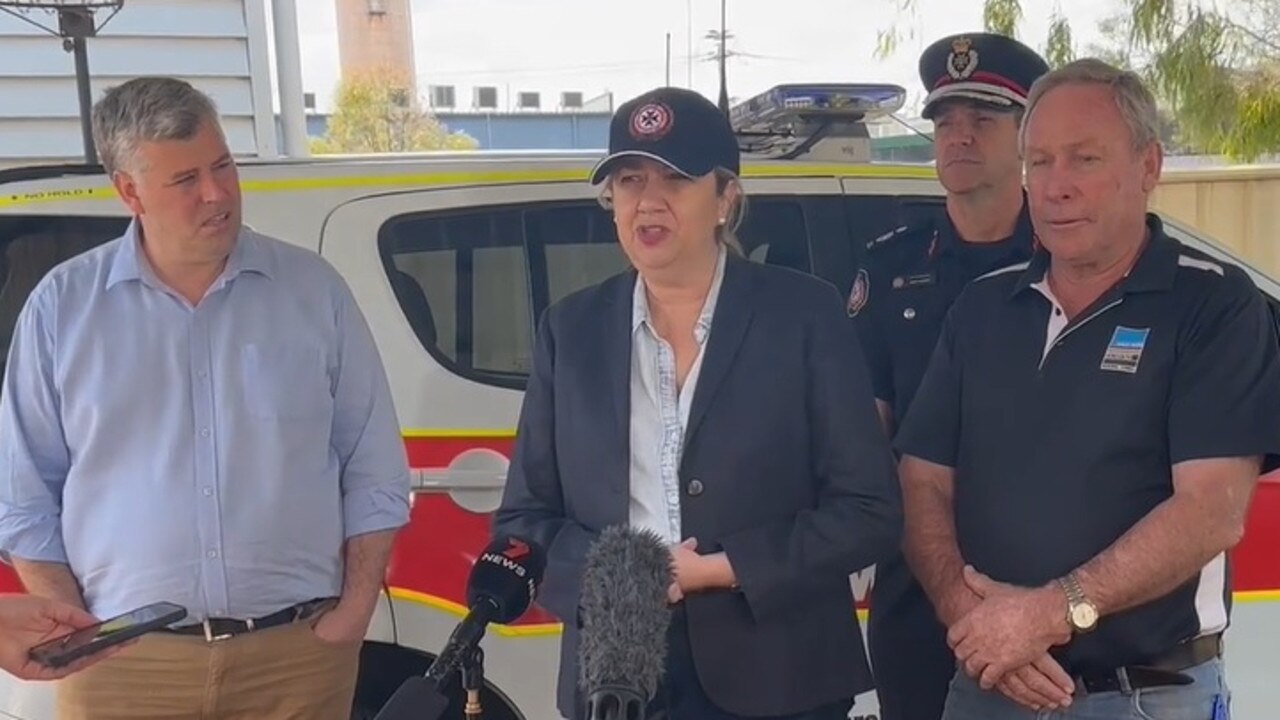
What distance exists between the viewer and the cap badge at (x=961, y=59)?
253 centimetres

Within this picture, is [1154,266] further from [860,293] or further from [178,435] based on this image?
[178,435]

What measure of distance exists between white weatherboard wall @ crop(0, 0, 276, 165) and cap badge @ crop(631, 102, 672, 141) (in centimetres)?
427

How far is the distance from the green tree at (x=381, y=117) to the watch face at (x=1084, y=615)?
15551 mm

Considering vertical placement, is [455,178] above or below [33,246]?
above

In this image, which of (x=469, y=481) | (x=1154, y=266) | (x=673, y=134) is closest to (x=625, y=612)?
(x=673, y=134)

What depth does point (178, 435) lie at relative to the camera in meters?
2.16

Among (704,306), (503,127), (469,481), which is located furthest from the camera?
(503,127)

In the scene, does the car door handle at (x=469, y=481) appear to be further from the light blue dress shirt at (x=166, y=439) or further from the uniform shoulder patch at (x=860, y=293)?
the uniform shoulder patch at (x=860, y=293)

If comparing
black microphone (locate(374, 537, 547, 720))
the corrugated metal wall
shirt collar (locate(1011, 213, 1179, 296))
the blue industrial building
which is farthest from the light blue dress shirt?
the blue industrial building

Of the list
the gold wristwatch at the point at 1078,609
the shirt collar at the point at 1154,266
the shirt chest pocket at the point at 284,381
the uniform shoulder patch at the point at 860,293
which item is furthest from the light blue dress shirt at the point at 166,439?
the shirt collar at the point at 1154,266

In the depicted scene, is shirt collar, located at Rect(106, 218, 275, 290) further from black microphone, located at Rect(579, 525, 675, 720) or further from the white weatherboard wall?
the white weatherboard wall

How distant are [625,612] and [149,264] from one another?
132 centimetres

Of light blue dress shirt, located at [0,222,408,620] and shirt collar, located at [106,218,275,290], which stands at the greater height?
shirt collar, located at [106,218,275,290]

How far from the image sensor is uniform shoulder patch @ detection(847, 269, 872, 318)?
8.39 ft
